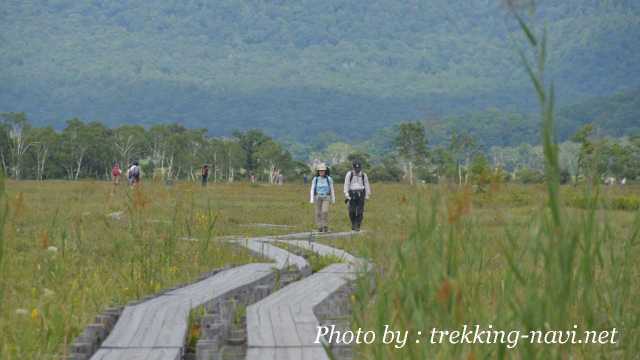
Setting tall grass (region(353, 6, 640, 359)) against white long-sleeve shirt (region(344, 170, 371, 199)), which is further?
white long-sleeve shirt (region(344, 170, 371, 199))

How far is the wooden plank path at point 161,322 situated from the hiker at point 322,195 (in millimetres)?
11332

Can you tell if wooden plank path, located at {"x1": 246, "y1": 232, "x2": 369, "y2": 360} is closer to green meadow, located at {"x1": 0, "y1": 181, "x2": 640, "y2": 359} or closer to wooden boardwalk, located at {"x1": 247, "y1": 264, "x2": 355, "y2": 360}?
wooden boardwalk, located at {"x1": 247, "y1": 264, "x2": 355, "y2": 360}

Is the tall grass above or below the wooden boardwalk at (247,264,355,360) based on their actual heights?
above

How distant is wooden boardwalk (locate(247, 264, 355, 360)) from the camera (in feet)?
17.5

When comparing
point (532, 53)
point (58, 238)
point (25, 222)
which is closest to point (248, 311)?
point (532, 53)

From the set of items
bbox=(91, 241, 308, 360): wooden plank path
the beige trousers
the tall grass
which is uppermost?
the tall grass

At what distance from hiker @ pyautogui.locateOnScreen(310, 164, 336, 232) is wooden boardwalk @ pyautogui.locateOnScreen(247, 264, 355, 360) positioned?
39.7ft

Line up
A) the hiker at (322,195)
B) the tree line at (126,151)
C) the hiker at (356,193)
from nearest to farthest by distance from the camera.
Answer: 1. the hiker at (322,195)
2. the hiker at (356,193)
3. the tree line at (126,151)

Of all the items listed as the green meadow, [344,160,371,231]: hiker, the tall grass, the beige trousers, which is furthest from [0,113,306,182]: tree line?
the tall grass

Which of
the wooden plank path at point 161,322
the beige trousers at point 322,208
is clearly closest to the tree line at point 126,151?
the beige trousers at point 322,208

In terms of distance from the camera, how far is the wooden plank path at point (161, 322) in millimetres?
5430

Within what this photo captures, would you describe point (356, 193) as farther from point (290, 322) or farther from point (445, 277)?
point (445, 277)

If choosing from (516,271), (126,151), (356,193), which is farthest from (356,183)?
(126,151)

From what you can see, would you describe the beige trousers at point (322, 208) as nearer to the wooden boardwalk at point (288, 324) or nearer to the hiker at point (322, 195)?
the hiker at point (322, 195)
